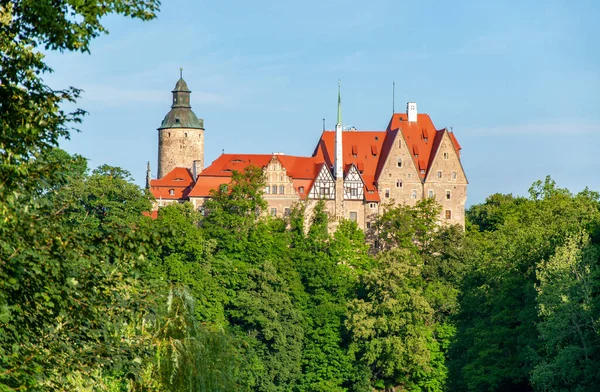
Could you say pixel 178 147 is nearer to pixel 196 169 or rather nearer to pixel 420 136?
pixel 196 169

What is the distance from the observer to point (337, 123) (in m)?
102

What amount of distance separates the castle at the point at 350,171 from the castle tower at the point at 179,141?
0.24 ft

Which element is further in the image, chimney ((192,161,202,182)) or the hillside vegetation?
chimney ((192,161,202,182))

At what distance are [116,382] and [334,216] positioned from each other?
6903 cm

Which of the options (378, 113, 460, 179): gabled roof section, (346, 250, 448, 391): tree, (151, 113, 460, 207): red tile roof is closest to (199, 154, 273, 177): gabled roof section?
(151, 113, 460, 207): red tile roof

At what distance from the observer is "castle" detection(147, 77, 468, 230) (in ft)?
314

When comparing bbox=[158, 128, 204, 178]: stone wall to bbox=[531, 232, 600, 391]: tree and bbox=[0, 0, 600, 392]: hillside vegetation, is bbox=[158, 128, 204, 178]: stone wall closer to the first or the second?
bbox=[0, 0, 600, 392]: hillside vegetation

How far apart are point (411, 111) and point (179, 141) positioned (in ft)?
57.2

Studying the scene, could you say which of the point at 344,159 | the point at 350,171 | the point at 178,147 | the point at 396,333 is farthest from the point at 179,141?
the point at 396,333

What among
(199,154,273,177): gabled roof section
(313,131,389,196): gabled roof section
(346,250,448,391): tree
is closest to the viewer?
(346,250,448,391): tree

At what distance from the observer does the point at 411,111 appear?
339 ft

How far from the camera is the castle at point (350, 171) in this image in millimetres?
95688

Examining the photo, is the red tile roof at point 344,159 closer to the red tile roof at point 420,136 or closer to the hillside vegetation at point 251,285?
the red tile roof at point 420,136

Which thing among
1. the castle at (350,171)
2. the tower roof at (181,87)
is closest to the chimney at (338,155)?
the castle at (350,171)
